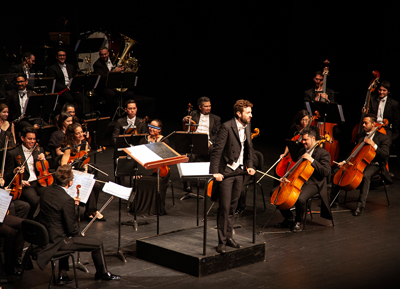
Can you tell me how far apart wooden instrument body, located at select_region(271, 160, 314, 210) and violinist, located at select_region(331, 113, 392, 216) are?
0.98m

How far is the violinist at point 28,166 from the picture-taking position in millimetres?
6691

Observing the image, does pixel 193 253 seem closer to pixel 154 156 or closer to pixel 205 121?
pixel 154 156

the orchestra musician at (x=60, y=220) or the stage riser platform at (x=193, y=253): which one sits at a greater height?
the orchestra musician at (x=60, y=220)

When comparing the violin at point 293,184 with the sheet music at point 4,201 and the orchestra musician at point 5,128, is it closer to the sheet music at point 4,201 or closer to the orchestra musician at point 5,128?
the sheet music at point 4,201

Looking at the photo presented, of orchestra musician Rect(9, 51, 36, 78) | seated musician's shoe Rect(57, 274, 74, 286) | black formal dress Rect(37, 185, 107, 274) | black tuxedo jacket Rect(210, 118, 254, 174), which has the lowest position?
seated musician's shoe Rect(57, 274, 74, 286)

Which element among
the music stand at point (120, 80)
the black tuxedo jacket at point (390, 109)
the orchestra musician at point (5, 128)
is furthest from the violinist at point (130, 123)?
the black tuxedo jacket at point (390, 109)

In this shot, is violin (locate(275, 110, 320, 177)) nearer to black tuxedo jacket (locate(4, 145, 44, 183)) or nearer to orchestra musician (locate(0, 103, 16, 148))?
black tuxedo jacket (locate(4, 145, 44, 183))

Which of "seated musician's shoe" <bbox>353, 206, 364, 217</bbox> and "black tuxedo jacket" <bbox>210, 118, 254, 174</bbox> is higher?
"black tuxedo jacket" <bbox>210, 118, 254, 174</bbox>

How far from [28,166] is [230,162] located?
8.51 feet

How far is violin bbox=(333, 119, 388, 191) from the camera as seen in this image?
7.59 meters

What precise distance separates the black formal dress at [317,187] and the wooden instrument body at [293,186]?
17cm

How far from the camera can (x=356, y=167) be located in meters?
7.62

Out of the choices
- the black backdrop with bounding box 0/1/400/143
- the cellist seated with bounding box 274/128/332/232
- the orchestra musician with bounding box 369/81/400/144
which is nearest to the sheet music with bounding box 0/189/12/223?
the cellist seated with bounding box 274/128/332/232

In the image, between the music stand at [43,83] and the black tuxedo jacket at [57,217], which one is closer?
the black tuxedo jacket at [57,217]
